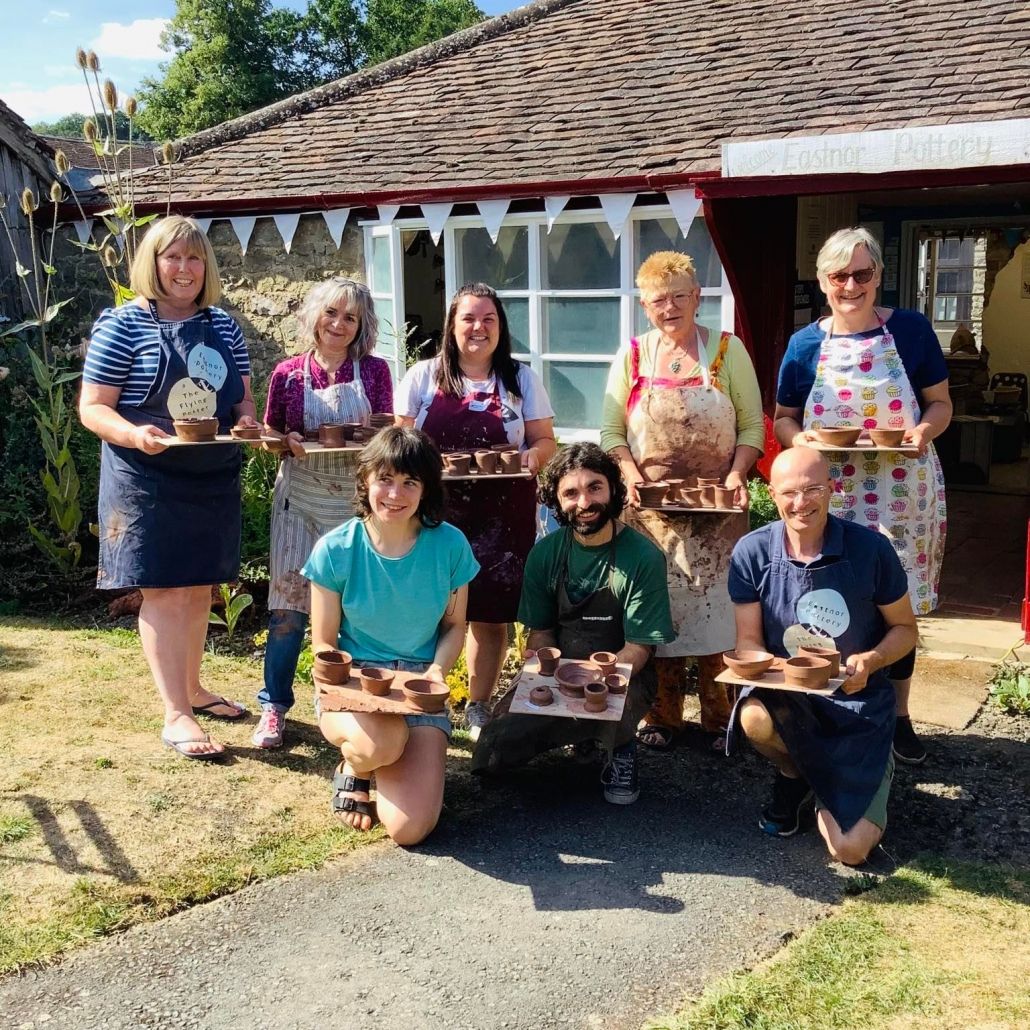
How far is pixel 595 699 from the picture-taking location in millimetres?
3387

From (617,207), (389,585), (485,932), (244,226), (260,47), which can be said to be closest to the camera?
(485,932)

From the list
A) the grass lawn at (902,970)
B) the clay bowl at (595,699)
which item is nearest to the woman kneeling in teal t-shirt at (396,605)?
the clay bowl at (595,699)

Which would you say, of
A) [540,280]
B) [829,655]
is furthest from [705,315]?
[829,655]

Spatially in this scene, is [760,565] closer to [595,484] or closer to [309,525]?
[595,484]

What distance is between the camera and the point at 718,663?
4.41 metres

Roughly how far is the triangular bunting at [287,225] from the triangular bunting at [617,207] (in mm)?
2580

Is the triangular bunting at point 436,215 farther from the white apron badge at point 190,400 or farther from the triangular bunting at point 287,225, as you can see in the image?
the white apron badge at point 190,400

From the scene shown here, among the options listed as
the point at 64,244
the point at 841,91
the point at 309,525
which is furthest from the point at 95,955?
the point at 64,244

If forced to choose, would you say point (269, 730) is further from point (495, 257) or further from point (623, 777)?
point (495, 257)

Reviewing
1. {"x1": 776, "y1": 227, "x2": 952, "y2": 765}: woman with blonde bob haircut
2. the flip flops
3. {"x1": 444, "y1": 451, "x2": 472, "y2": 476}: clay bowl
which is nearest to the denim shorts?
{"x1": 444, "y1": 451, "x2": 472, "y2": 476}: clay bowl

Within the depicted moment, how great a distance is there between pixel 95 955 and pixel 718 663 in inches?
94.8

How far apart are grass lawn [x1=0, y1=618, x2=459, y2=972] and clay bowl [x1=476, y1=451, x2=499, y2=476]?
1235 millimetres

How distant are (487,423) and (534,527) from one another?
0.46 m

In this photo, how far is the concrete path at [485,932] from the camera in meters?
2.77
